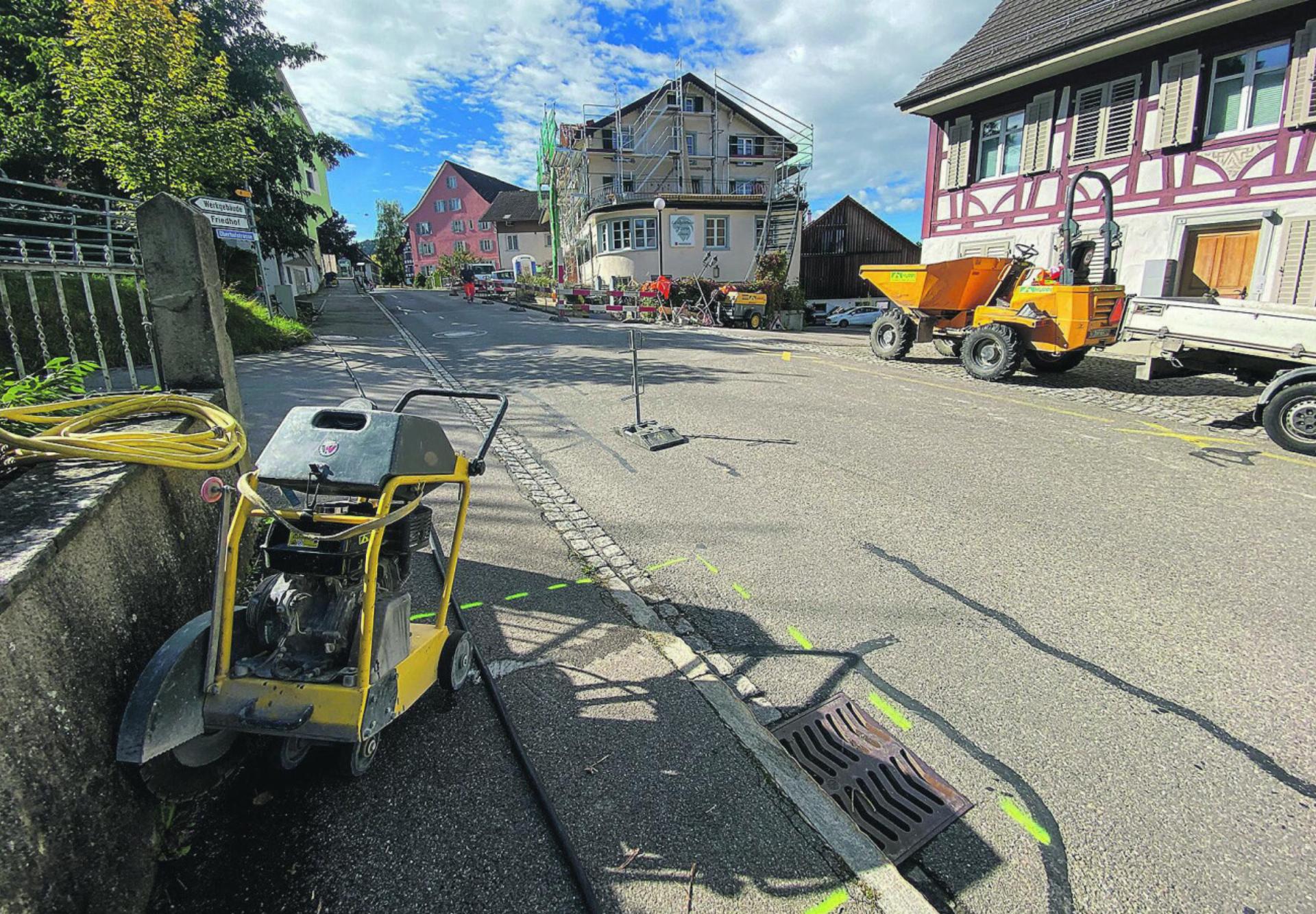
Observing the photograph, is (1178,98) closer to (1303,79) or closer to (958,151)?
(1303,79)

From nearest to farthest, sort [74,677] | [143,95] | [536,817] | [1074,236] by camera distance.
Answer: [74,677] → [536,817] → [1074,236] → [143,95]

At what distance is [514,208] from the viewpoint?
210ft

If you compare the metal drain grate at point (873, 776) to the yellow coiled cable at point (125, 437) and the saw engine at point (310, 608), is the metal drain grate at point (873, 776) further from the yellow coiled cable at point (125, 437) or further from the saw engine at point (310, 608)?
the yellow coiled cable at point (125, 437)

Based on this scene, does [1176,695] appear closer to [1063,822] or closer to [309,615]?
[1063,822]

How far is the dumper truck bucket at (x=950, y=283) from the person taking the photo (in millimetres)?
12531

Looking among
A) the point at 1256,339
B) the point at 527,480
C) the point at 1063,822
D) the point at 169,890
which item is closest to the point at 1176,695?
the point at 1063,822

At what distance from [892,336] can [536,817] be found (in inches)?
521

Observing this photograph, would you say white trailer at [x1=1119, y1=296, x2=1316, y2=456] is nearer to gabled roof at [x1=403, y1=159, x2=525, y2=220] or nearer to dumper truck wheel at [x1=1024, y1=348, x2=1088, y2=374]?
dumper truck wheel at [x1=1024, y1=348, x2=1088, y2=374]

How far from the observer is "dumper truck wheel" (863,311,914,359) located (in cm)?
1334

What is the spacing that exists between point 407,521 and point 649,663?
4.81 feet

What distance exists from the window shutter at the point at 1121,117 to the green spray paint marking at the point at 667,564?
16608mm

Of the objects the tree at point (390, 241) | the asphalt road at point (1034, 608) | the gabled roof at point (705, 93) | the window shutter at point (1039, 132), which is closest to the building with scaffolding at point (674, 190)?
the gabled roof at point (705, 93)

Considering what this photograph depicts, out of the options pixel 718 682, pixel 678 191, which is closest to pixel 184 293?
pixel 718 682

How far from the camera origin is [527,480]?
6.18 metres
